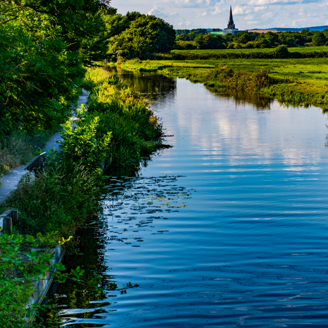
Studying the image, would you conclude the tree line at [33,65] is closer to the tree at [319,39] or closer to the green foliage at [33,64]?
the green foliage at [33,64]

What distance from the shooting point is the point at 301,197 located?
1636 cm

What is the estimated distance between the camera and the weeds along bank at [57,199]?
6.31m

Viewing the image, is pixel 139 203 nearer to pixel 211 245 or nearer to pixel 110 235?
pixel 110 235

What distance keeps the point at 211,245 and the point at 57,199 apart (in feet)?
13.5

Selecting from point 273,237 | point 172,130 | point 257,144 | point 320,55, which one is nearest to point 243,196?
point 273,237

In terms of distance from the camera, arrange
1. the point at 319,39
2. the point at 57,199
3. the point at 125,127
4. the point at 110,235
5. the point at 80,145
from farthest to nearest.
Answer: the point at 319,39 < the point at 125,127 < the point at 80,145 < the point at 110,235 < the point at 57,199

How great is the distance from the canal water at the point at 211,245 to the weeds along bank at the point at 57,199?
0.85 metres

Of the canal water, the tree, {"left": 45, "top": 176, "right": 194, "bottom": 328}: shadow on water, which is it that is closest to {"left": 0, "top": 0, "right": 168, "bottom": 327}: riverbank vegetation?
{"left": 45, "top": 176, "right": 194, "bottom": 328}: shadow on water

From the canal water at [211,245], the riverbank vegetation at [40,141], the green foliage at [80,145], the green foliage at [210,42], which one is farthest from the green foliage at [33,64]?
the green foliage at [210,42]

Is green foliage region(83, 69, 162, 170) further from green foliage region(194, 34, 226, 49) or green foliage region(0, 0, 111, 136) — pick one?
green foliage region(194, 34, 226, 49)

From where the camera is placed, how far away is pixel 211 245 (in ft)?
39.1

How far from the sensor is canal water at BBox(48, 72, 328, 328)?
8680 mm

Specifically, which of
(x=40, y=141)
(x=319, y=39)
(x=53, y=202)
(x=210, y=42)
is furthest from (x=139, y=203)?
(x=319, y=39)

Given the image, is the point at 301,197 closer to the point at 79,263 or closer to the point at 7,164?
the point at 79,263
